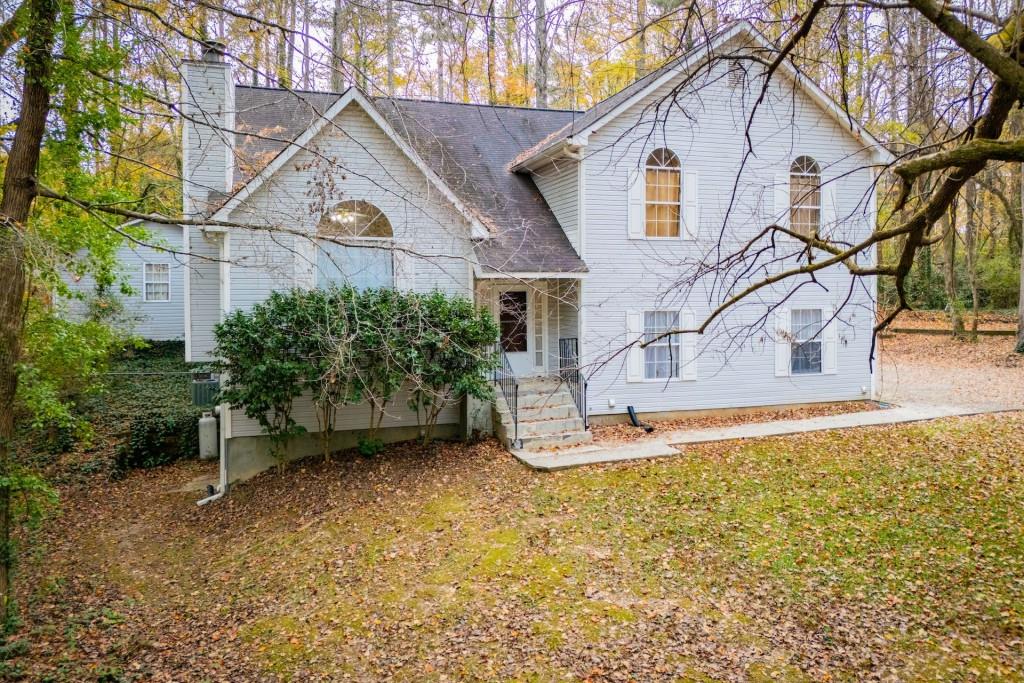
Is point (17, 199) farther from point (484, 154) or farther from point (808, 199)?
point (808, 199)

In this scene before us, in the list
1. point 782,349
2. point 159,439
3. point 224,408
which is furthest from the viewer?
point 782,349

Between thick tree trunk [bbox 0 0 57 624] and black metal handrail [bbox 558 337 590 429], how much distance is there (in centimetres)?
808

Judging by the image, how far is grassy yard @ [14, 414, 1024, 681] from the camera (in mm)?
5793

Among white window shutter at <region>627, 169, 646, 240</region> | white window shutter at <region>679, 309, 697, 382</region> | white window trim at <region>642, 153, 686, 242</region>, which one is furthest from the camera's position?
white window shutter at <region>679, 309, 697, 382</region>

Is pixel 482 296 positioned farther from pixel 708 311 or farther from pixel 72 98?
pixel 72 98

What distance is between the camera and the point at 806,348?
1412cm

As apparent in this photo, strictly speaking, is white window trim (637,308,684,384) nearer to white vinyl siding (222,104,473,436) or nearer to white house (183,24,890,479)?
white house (183,24,890,479)

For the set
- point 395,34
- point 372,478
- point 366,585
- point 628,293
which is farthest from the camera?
point 628,293

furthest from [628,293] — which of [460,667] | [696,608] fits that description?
[460,667]

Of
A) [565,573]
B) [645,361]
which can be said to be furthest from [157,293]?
[565,573]

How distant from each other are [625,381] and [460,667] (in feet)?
26.0

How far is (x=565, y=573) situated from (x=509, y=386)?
5.38 m

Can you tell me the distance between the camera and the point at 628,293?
12.8 metres

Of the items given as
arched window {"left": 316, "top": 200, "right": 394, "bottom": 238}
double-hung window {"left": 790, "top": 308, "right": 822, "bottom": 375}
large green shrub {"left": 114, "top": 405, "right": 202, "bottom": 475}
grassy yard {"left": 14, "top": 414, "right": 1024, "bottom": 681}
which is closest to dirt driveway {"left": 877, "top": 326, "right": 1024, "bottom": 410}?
double-hung window {"left": 790, "top": 308, "right": 822, "bottom": 375}
